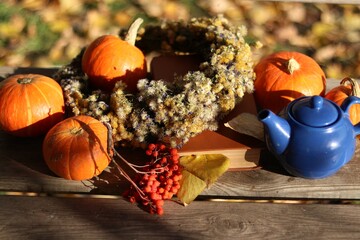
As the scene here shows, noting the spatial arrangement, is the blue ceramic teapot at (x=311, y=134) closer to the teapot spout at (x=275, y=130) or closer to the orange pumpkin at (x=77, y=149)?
the teapot spout at (x=275, y=130)

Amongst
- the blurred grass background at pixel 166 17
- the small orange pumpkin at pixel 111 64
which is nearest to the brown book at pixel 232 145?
the small orange pumpkin at pixel 111 64

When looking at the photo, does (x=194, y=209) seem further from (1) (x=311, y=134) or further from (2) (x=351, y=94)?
(2) (x=351, y=94)

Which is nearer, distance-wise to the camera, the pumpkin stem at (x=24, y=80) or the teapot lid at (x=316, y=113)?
the teapot lid at (x=316, y=113)

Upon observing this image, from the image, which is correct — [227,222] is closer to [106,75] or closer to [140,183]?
[140,183]

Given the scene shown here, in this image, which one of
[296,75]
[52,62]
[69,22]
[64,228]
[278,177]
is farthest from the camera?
[69,22]

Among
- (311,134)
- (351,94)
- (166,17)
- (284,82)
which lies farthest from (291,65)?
(166,17)

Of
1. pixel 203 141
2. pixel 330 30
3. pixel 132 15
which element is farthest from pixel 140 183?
pixel 330 30

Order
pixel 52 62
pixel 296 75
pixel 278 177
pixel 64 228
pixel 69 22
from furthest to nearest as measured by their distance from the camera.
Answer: pixel 69 22
pixel 52 62
pixel 296 75
pixel 278 177
pixel 64 228

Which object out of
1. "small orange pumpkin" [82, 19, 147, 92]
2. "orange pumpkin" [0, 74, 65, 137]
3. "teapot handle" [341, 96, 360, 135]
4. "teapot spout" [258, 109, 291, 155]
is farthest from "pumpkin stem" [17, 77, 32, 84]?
"teapot handle" [341, 96, 360, 135]
